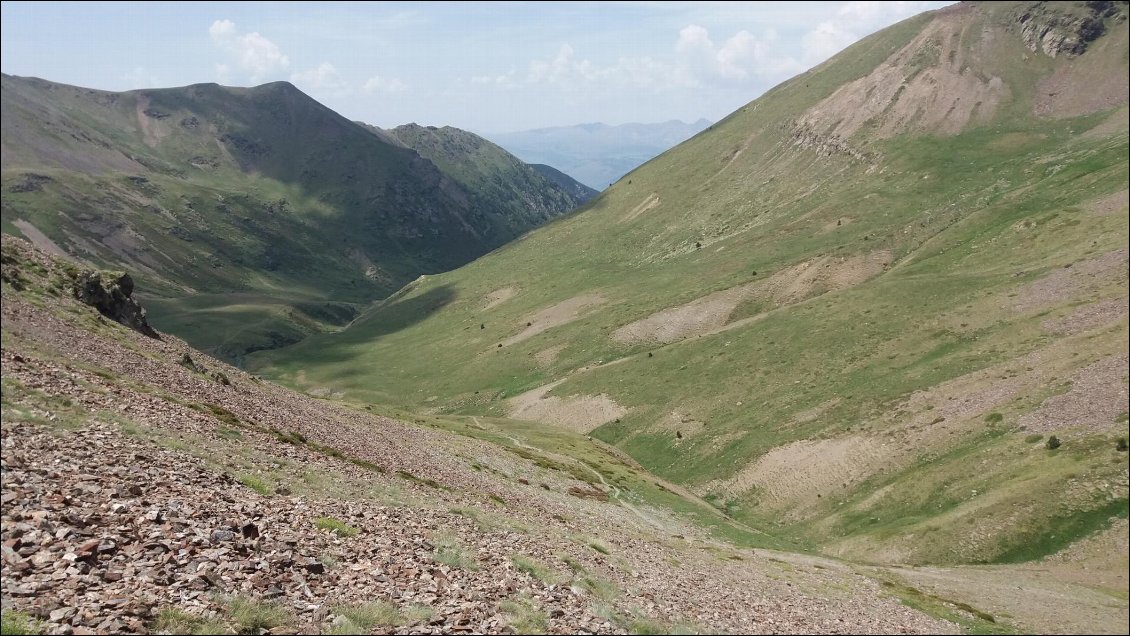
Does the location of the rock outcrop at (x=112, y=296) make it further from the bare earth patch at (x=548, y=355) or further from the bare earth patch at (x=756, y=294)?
the bare earth patch at (x=756, y=294)

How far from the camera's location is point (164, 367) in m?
52.2

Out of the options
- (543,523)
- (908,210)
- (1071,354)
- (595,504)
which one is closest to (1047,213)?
(908,210)

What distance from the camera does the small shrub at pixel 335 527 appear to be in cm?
2565

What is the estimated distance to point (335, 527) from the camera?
85.2 feet

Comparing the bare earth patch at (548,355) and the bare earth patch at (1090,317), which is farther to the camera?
the bare earth patch at (548,355)

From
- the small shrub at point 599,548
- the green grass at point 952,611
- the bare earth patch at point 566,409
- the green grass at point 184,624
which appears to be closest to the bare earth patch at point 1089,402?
the green grass at point 952,611

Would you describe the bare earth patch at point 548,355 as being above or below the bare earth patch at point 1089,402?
below

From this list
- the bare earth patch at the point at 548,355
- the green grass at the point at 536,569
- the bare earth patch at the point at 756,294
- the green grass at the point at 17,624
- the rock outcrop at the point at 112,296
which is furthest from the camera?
the bare earth patch at the point at 548,355

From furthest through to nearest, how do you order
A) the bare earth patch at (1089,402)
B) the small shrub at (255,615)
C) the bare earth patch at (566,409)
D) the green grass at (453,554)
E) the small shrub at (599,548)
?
the bare earth patch at (566,409), the bare earth patch at (1089,402), the small shrub at (599,548), the green grass at (453,554), the small shrub at (255,615)

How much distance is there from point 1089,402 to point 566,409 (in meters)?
86.2

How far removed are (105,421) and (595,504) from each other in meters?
46.0

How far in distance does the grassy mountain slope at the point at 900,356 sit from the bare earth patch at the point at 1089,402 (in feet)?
0.81

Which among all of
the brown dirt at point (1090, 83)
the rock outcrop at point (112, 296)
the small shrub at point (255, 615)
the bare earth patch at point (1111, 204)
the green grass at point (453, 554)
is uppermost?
the brown dirt at point (1090, 83)

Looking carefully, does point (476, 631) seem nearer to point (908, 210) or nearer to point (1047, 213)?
point (1047, 213)
